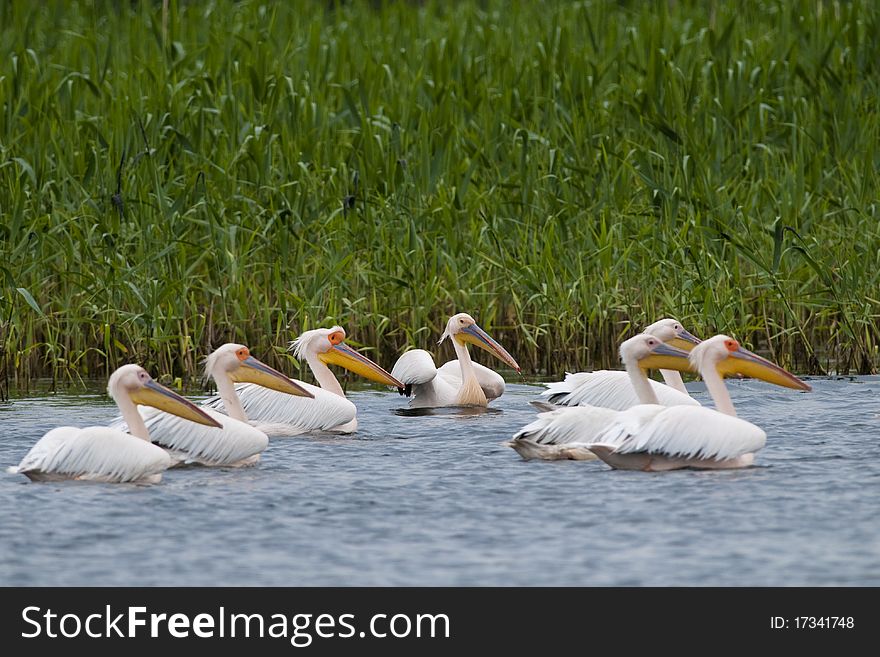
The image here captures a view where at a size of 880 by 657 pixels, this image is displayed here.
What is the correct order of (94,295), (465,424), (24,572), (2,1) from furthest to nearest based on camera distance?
(2,1) < (94,295) < (465,424) < (24,572)

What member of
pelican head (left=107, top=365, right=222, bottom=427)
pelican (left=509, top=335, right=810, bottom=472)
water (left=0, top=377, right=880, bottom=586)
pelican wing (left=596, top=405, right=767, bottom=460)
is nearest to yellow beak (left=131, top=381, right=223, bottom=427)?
pelican head (left=107, top=365, right=222, bottom=427)

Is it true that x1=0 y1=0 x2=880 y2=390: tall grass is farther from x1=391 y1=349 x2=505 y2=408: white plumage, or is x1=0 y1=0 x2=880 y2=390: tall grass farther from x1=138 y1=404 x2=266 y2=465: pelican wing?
x1=138 y1=404 x2=266 y2=465: pelican wing

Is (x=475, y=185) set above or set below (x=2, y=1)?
below

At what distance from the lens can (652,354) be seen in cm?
738

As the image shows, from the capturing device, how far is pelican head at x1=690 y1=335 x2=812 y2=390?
23.2 ft

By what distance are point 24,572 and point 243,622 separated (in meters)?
0.79

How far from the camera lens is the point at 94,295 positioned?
28.6 ft

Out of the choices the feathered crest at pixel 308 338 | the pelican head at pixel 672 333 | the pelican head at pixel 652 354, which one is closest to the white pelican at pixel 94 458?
the feathered crest at pixel 308 338

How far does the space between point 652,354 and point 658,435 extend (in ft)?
3.78

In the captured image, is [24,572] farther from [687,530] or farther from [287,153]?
[287,153]

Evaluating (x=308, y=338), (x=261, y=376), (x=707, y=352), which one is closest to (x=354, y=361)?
(x=308, y=338)

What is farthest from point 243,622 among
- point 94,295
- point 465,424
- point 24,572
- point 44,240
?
point 44,240

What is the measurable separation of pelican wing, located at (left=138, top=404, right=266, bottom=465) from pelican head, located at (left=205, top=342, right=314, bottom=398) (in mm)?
616

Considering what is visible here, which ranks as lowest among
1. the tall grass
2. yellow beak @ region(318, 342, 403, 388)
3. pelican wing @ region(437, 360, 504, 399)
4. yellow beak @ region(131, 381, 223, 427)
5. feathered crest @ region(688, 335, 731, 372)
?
pelican wing @ region(437, 360, 504, 399)
